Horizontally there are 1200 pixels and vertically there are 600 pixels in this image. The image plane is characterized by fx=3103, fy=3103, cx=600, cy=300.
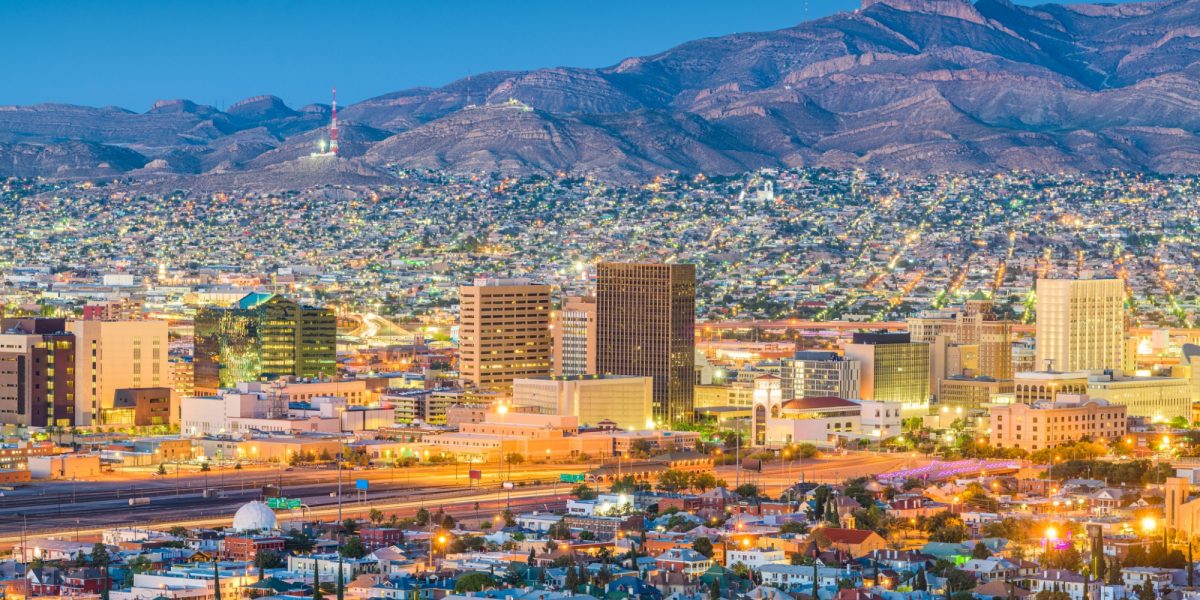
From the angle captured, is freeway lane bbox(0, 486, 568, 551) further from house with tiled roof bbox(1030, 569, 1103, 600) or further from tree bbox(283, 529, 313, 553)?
house with tiled roof bbox(1030, 569, 1103, 600)

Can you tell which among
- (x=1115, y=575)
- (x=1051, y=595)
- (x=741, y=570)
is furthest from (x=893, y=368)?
(x=1051, y=595)

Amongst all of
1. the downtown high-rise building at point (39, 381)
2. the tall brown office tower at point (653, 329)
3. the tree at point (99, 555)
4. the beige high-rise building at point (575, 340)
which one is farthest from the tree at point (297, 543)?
the beige high-rise building at point (575, 340)

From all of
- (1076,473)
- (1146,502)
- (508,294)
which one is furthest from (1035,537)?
(508,294)

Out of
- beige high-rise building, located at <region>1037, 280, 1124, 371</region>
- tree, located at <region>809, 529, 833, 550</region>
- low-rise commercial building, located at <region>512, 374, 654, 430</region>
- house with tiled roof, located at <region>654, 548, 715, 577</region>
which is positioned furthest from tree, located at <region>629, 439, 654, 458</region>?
house with tiled roof, located at <region>654, 548, 715, 577</region>

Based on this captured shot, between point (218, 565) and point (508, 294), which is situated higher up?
point (508, 294)

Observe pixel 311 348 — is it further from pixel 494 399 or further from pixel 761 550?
pixel 761 550
